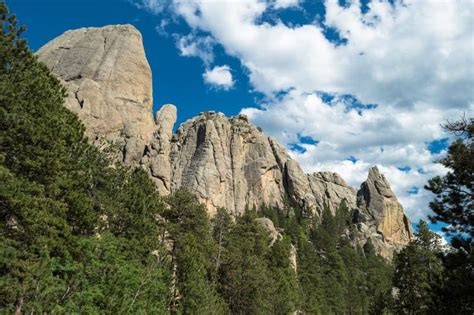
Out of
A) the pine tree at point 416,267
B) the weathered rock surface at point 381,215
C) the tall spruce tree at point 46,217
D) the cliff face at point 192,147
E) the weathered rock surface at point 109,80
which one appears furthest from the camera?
the weathered rock surface at point 381,215

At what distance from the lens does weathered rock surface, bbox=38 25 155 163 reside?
2933 inches

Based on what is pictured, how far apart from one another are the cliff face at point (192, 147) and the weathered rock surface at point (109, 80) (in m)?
0.18

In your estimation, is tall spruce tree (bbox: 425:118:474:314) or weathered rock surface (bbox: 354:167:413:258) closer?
tall spruce tree (bbox: 425:118:474:314)

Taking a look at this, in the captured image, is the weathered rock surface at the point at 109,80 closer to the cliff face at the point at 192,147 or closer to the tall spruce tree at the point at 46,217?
the cliff face at the point at 192,147

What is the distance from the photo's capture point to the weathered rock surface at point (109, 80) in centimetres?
7450

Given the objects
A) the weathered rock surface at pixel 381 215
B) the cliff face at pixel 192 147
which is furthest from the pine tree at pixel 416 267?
the weathered rock surface at pixel 381 215

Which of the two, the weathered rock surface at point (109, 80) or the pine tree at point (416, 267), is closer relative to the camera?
the pine tree at point (416, 267)

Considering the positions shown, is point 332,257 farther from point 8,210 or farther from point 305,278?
point 8,210

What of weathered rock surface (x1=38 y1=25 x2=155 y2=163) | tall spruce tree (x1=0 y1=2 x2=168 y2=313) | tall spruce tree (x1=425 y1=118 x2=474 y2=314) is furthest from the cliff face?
tall spruce tree (x1=425 y1=118 x2=474 y2=314)

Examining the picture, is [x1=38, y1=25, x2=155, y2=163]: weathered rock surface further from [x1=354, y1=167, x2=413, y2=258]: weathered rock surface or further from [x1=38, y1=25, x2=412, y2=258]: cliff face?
[x1=354, y1=167, x2=413, y2=258]: weathered rock surface

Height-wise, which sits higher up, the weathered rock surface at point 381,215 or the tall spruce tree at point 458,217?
the weathered rock surface at point 381,215

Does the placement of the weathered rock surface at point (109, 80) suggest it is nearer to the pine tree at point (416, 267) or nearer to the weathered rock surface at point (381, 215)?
the pine tree at point (416, 267)

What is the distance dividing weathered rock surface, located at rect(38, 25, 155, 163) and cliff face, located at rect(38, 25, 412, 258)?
183 millimetres

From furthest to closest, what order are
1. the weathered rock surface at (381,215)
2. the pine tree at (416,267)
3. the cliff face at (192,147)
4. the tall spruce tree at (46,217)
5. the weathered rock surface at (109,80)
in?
the weathered rock surface at (381,215) < the cliff face at (192,147) < the weathered rock surface at (109,80) < the pine tree at (416,267) < the tall spruce tree at (46,217)
